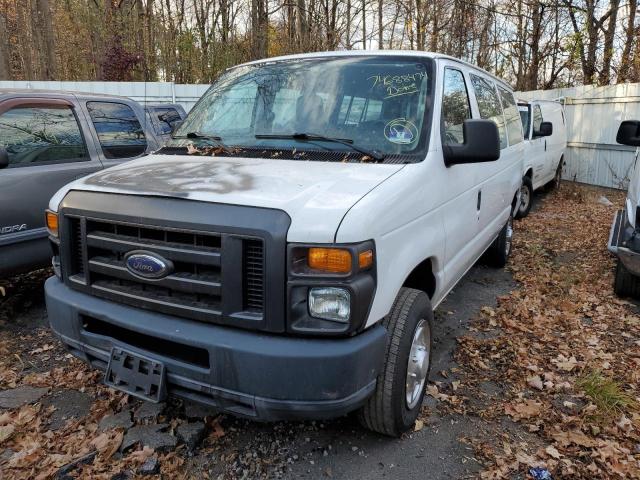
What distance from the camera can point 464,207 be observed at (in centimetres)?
361

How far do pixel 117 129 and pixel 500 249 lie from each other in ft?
14.8

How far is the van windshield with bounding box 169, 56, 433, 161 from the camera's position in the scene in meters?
3.01

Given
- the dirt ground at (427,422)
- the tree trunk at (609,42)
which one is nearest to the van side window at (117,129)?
the dirt ground at (427,422)

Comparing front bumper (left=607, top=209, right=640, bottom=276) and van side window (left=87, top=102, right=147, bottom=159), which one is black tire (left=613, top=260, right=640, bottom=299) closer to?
front bumper (left=607, top=209, right=640, bottom=276)

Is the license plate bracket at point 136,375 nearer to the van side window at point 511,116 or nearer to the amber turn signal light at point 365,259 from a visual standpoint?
the amber turn signal light at point 365,259

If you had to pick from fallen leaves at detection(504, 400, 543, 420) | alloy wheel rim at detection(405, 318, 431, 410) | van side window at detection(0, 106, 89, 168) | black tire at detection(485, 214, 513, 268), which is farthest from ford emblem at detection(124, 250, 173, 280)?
black tire at detection(485, 214, 513, 268)

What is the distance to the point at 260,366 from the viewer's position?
2129 mm

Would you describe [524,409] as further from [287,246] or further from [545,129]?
[545,129]

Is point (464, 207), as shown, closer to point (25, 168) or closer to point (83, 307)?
point (83, 307)

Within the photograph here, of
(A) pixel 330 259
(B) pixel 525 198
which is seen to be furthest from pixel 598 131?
(A) pixel 330 259

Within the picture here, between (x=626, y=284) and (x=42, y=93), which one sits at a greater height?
(x=42, y=93)

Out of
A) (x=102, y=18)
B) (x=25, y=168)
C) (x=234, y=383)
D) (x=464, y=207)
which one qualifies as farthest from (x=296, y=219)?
(x=102, y=18)

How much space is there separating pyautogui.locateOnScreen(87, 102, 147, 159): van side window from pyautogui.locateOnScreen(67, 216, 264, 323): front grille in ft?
8.98

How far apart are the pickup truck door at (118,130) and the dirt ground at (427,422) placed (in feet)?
5.70
